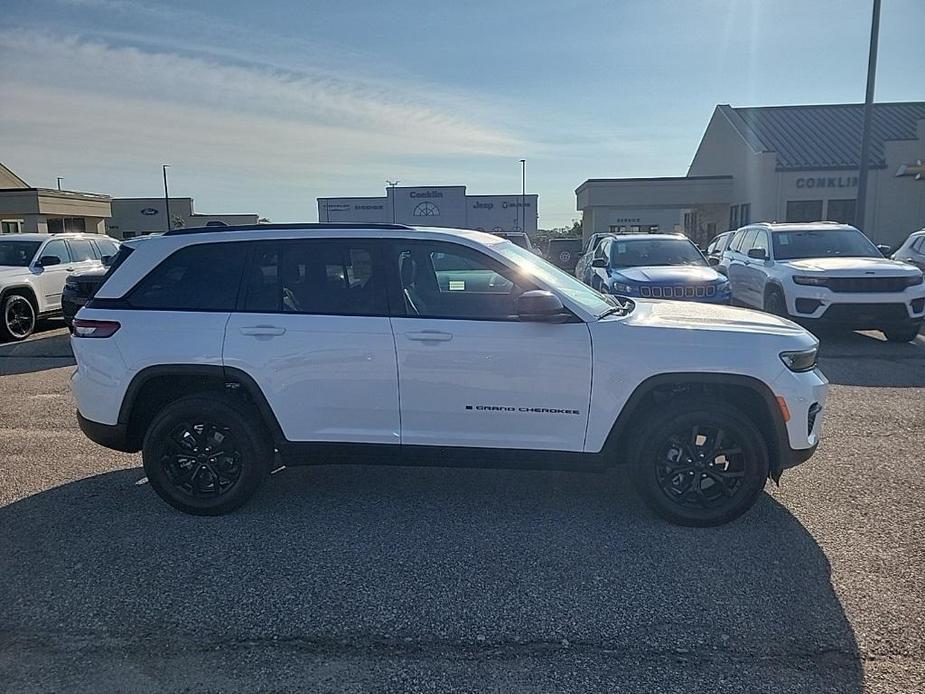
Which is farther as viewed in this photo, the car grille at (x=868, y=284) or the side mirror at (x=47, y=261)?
the side mirror at (x=47, y=261)

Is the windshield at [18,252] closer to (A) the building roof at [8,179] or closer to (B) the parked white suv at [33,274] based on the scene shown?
(B) the parked white suv at [33,274]

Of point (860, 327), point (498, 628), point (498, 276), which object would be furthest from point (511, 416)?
point (860, 327)

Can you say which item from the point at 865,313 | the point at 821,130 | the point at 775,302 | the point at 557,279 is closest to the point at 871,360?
the point at 865,313

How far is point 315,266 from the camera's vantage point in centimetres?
430

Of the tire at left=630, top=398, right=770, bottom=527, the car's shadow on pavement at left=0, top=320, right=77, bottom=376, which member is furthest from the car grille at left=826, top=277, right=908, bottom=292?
the car's shadow on pavement at left=0, top=320, right=77, bottom=376

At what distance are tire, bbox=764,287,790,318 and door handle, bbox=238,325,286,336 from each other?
331 inches

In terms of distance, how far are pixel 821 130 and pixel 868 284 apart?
25360 millimetres

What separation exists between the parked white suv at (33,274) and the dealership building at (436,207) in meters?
18.7

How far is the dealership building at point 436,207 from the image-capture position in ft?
101

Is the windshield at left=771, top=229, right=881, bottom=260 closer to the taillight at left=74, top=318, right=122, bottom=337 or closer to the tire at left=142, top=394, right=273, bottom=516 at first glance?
the tire at left=142, top=394, right=273, bottom=516

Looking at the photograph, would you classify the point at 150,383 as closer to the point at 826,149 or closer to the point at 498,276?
the point at 498,276

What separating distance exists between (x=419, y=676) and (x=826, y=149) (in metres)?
32.4

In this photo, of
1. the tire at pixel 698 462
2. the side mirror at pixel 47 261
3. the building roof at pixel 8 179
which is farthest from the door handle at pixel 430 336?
the building roof at pixel 8 179

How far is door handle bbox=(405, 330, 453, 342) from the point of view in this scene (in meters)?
4.04
